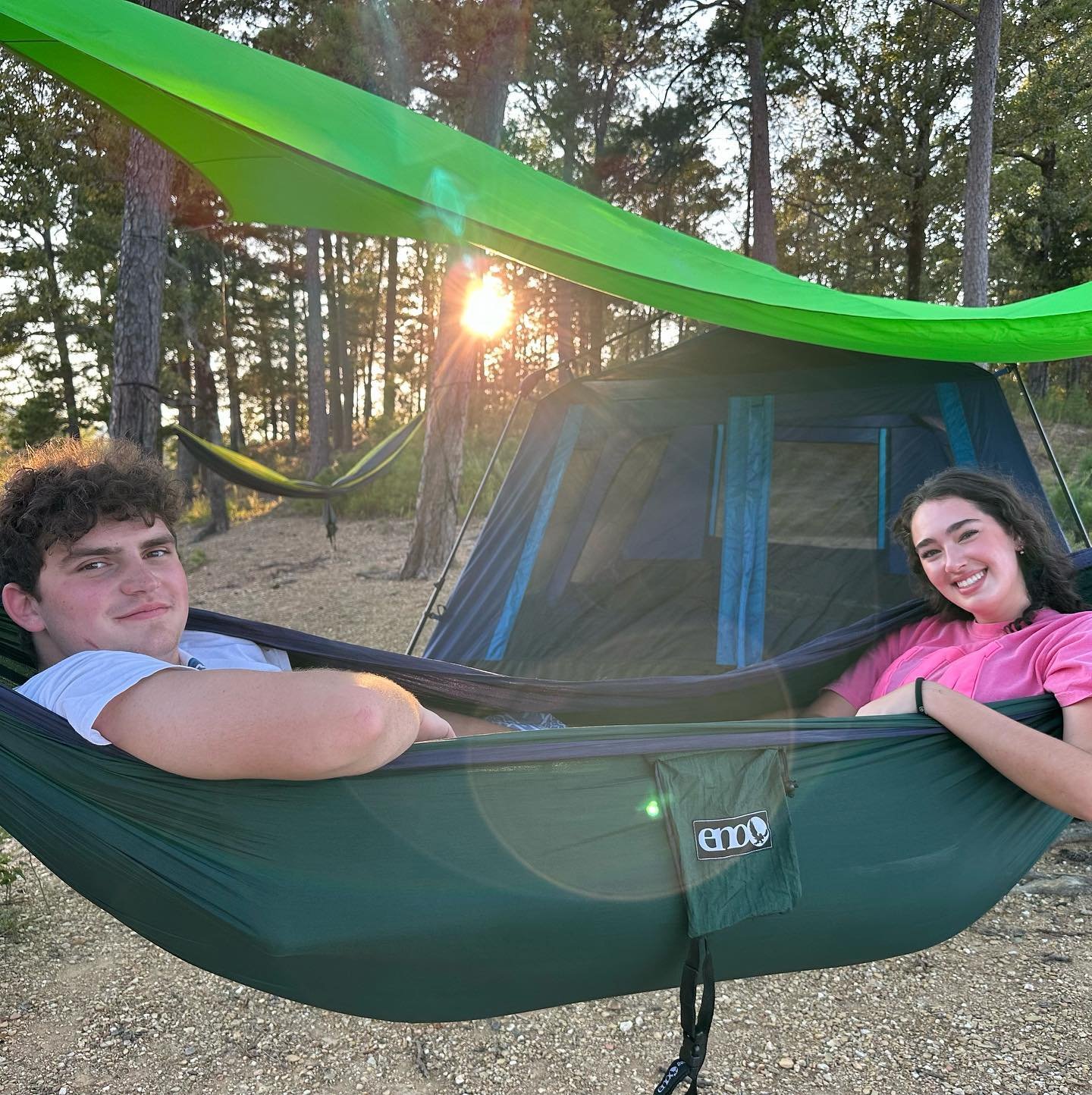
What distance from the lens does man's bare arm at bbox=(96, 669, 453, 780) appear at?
789 millimetres

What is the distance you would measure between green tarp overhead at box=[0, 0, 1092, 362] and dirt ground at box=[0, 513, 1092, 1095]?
1.42 m

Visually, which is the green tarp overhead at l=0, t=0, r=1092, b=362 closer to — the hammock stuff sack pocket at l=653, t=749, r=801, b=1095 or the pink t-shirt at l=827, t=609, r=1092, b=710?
the pink t-shirt at l=827, t=609, r=1092, b=710

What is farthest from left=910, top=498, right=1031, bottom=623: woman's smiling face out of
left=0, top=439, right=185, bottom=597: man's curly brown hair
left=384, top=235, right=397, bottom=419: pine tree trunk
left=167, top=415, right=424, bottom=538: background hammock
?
left=384, top=235, right=397, bottom=419: pine tree trunk

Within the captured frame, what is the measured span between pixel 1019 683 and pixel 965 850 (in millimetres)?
277

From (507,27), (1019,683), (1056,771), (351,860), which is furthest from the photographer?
(507,27)

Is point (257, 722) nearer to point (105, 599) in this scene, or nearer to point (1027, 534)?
point (105, 599)

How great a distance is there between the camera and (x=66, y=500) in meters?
1.05

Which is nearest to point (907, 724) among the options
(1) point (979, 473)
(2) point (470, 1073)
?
(1) point (979, 473)

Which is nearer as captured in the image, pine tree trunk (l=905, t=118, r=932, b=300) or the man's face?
the man's face

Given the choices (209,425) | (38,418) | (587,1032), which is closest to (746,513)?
(587,1032)

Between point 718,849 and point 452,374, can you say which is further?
point 452,374

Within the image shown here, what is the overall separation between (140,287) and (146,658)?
323cm

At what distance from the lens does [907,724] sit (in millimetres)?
1133

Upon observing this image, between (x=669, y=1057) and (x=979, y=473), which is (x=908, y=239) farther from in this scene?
(x=669, y=1057)
